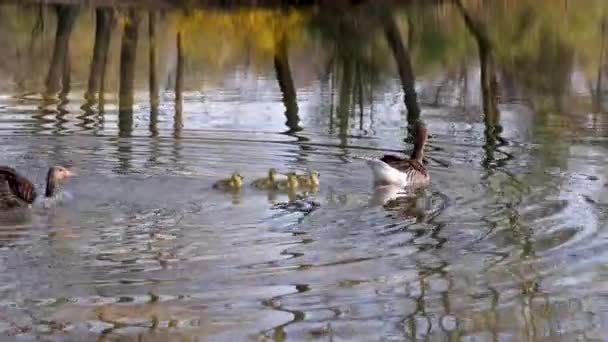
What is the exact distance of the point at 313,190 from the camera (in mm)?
14359

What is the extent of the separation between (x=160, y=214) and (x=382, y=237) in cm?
270

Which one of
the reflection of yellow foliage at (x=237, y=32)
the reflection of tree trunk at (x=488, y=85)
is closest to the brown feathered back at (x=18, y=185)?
the reflection of tree trunk at (x=488, y=85)

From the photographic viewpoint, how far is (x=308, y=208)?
13.3 m

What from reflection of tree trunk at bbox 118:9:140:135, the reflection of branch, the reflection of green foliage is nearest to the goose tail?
the reflection of branch

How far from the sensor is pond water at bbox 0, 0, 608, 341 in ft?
29.5

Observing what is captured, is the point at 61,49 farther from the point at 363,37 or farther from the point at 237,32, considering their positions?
the point at 237,32

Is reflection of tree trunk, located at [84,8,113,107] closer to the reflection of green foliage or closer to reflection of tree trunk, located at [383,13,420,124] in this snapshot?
the reflection of green foliage

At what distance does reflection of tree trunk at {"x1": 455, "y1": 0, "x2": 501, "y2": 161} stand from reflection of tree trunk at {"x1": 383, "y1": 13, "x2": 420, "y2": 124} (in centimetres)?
143

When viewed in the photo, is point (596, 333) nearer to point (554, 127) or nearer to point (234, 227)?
point (234, 227)

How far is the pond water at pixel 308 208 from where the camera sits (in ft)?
29.5

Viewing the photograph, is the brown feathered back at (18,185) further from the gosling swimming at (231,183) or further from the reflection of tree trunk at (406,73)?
the reflection of tree trunk at (406,73)

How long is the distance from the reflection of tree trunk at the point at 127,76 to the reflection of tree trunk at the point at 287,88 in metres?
2.95

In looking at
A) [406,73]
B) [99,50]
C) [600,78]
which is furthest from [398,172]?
[99,50]

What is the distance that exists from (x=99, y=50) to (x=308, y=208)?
966 inches
